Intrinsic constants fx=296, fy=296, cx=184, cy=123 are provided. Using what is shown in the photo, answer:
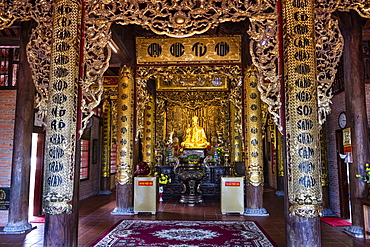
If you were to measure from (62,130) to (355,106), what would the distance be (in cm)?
505

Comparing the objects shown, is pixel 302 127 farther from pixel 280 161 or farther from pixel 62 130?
pixel 280 161

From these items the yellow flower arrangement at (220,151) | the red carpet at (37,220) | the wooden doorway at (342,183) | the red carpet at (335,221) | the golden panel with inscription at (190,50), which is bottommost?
the red carpet at (335,221)

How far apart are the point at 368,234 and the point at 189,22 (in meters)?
4.53

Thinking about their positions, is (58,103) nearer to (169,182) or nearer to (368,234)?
(368,234)

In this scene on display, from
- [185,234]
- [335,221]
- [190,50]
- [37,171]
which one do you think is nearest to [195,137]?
[190,50]

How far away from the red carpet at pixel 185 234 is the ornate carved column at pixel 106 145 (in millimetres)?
5560

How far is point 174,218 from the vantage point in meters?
6.77

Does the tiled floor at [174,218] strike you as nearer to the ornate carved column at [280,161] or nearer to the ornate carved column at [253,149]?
the ornate carved column at [253,149]

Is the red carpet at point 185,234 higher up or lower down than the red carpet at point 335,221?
higher up

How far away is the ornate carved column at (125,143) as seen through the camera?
24.2ft

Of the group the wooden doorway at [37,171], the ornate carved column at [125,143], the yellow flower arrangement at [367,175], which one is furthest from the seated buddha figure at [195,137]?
the yellow flower arrangement at [367,175]

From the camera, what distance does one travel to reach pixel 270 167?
45.9ft

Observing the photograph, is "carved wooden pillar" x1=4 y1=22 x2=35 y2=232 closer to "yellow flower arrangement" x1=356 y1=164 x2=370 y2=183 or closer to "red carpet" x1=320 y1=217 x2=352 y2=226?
"red carpet" x1=320 y1=217 x2=352 y2=226

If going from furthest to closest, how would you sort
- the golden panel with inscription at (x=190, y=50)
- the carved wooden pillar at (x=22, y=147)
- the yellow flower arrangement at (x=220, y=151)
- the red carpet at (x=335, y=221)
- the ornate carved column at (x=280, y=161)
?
the yellow flower arrangement at (x=220, y=151) < the ornate carved column at (x=280, y=161) < the golden panel with inscription at (x=190, y=50) < the red carpet at (x=335, y=221) < the carved wooden pillar at (x=22, y=147)
